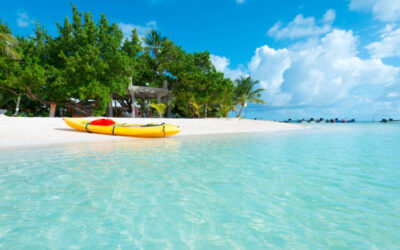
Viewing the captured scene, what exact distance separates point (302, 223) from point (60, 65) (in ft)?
80.0

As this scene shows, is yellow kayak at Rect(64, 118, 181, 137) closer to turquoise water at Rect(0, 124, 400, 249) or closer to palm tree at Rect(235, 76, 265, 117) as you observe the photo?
turquoise water at Rect(0, 124, 400, 249)

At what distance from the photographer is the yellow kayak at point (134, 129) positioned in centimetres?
1166

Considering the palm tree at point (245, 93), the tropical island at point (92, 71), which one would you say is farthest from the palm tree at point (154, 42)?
the palm tree at point (245, 93)

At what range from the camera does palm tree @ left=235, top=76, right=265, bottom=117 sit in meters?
34.4

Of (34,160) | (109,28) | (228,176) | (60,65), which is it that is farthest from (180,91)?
(228,176)

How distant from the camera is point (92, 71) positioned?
734 inches

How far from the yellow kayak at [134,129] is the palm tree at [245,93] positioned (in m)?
24.2

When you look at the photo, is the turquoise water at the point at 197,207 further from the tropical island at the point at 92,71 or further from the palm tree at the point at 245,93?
the palm tree at the point at 245,93

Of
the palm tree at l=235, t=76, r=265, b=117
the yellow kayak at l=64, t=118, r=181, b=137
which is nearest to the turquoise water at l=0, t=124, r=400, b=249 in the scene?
the yellow kayak at l=64, t=118, r=181, b=137

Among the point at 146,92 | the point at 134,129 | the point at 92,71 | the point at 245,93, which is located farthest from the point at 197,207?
the point at 245,93

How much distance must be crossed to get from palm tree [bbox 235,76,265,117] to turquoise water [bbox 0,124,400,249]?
2981cm

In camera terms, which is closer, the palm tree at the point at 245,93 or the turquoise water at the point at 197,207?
the turquoise water at the point at 197,207

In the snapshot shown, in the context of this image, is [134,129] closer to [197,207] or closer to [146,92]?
[197,207]

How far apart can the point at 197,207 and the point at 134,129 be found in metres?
9.59
